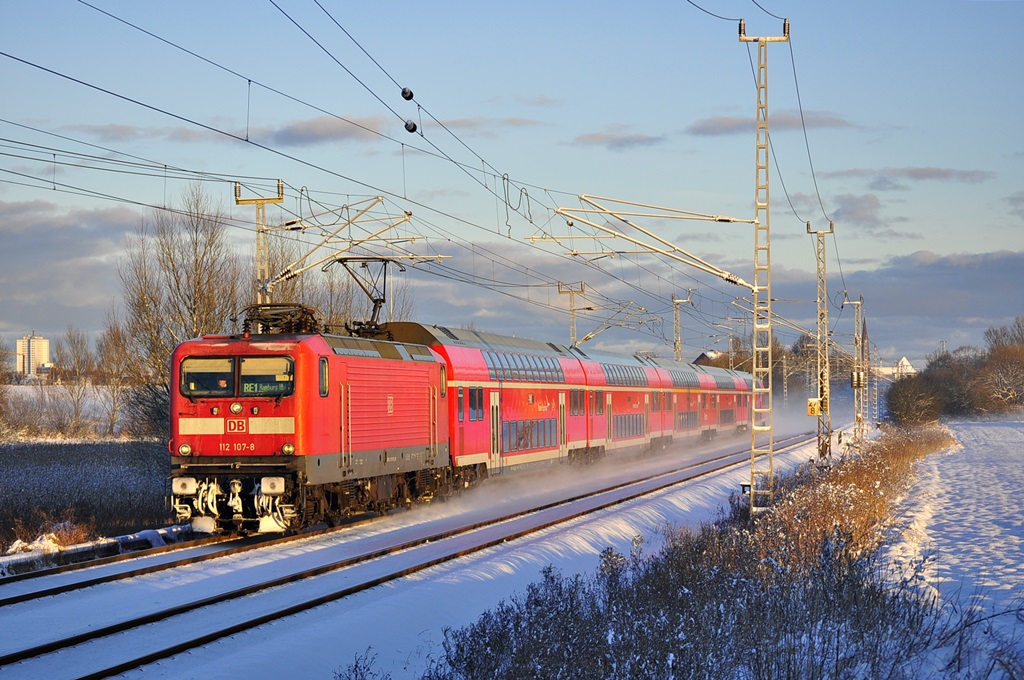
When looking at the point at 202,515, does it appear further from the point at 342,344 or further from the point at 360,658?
the point at 360,658

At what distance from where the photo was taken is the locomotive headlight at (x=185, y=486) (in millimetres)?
18062

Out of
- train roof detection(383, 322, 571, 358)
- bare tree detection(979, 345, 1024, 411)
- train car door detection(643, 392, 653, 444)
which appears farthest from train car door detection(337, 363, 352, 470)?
bare tree detection(979, 345, 1024, 411)

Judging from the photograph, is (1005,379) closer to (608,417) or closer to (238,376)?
(608,417)

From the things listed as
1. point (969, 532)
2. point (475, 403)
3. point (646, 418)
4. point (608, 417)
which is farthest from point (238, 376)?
point (646, 418)

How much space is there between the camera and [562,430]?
111 ft

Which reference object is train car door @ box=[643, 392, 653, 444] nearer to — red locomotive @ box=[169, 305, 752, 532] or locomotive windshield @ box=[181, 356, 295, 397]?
red locomotive @ box=[169, 305, 752, 532]

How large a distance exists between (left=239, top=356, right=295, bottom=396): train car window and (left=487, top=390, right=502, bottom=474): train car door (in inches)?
399

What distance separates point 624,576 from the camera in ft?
48.6

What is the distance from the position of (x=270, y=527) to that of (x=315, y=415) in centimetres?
198

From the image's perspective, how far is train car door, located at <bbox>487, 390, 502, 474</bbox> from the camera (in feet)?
90.9

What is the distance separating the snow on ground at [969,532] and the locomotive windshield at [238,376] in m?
10.2

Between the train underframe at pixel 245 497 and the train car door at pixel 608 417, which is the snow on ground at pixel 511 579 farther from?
the train car door at pixel 608 417

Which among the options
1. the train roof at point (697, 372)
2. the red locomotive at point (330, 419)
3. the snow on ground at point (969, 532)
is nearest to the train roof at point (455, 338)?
the red locomotive at point (330, 419)

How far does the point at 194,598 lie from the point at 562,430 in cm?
2136
